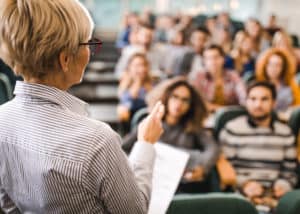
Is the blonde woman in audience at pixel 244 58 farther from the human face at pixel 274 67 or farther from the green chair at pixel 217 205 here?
the green chair at pixel 217 205

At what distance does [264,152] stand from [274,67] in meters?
1.16

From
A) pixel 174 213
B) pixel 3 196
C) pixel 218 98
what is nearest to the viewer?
pixel 3 196

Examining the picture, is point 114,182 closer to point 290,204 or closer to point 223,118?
point 290,204

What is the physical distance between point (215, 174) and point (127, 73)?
4.75 ft

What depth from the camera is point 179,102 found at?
2.21 m

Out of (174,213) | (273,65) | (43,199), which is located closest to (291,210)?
(174,213)

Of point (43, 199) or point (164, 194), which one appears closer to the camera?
point (43, 199)

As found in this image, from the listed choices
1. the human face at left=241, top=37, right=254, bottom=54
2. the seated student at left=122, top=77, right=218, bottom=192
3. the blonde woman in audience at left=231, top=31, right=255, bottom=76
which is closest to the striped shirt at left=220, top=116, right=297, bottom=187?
the seated student at left=122, top=77, right=218, bottom=192

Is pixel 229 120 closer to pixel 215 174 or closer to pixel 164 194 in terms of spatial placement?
pixel 215 174

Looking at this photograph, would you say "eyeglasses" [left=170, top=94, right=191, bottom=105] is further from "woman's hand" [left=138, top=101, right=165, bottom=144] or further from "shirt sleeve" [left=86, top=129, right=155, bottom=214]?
"shirt sleeve" [left=86, top=129, right=155, bottom=214]

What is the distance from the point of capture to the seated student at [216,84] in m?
3.41

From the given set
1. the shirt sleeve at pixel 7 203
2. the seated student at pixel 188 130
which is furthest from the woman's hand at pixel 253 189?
the shirt sleeve at pixel 7 203

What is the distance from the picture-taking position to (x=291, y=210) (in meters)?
1.36

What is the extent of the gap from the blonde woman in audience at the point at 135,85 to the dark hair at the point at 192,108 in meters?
0.92
